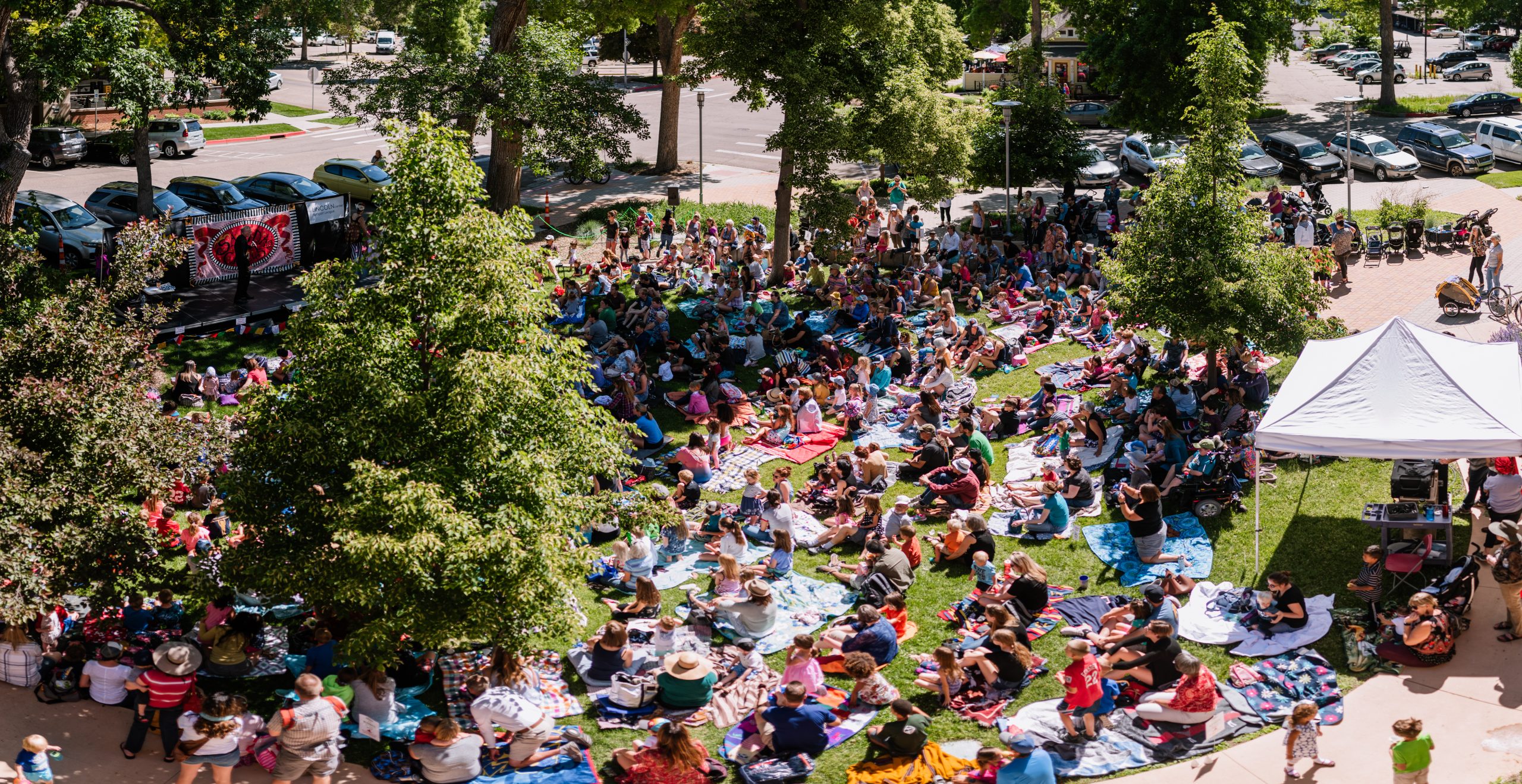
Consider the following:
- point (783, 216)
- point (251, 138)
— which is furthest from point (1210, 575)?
point (251, 138)

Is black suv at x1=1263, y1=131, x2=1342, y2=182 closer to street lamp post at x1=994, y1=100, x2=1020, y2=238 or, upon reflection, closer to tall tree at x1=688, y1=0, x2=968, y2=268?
street lamp post at x1=994, y1=100, x2=1020, y2=238

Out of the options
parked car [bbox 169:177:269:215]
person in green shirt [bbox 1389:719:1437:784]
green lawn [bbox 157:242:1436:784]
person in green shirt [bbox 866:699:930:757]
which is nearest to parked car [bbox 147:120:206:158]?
parked car [bbox 169:177:269:215]

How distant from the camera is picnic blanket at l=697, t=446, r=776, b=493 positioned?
2027cm

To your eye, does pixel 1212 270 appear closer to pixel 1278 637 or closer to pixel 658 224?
pixel 1278 637

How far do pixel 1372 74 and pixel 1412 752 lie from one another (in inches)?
2233

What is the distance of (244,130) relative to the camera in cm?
5281

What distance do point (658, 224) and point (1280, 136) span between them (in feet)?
64.5

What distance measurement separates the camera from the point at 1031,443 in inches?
812

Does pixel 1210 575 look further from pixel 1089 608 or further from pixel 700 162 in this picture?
pixel 700 162

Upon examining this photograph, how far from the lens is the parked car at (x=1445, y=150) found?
125 ft

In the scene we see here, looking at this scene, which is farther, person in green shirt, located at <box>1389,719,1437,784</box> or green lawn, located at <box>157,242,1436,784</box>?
green lawn, located at <box>157,242,1436,784</box>

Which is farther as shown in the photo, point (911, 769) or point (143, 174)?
point (143, 174)

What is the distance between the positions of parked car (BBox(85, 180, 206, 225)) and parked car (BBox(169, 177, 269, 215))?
0.30 meters

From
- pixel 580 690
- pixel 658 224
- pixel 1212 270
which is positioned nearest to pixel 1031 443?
pixel 1212 270
